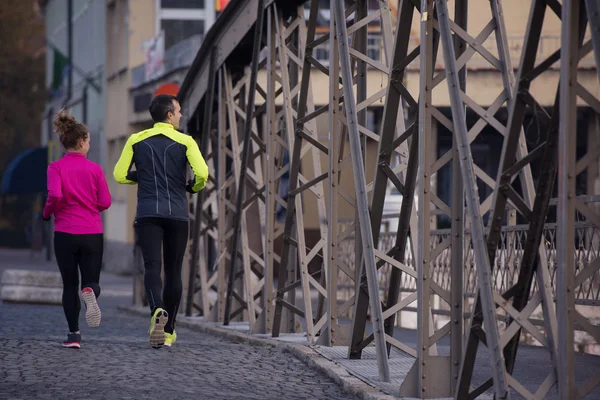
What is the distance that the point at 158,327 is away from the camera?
9.51 meters

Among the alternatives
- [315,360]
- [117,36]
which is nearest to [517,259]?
[315,360]

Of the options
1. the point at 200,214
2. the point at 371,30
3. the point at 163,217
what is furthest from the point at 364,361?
the point at 371,30

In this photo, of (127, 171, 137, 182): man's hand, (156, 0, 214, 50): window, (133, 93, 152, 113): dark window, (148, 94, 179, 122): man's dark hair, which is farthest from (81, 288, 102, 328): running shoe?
(156, 0, 214, 50): window

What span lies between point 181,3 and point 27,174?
9928 millimetres

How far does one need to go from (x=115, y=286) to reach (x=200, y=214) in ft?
44.1

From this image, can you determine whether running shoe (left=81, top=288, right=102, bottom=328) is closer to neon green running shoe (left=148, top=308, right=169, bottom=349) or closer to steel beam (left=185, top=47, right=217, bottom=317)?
neon green running shoe (left=148, top=308, right=169, bottom=349)

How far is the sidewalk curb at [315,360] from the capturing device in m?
7.37

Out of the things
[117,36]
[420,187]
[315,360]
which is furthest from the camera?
[117,36]

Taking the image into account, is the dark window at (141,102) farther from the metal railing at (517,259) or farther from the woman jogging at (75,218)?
the woman jogging at (75,218)

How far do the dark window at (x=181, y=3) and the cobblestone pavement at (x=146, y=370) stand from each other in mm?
20921

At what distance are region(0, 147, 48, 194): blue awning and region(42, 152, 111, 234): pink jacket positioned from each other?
97.4 ft

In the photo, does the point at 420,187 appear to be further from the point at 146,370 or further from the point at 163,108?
the point at 163,108

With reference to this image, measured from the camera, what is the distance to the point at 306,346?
10.1m

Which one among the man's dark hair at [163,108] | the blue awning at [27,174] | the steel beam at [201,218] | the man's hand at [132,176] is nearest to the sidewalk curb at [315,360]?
the steel beam at [201,218]
